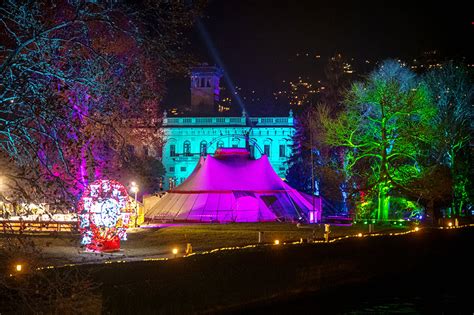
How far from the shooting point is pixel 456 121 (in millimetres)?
44000

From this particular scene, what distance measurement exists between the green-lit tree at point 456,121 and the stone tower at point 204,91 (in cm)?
4578

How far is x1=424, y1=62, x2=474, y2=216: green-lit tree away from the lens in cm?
4338

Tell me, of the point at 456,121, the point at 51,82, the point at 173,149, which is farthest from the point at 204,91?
the point at 51,82

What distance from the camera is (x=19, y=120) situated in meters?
9.68

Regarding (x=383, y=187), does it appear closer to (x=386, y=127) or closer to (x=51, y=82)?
(x=386, y=127)

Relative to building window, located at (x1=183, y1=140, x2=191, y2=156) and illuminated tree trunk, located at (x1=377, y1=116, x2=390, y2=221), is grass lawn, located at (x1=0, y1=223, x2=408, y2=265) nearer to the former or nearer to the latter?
illuminated tree trunk, located at (x1=377, y1=116, x2=390, y2=221)

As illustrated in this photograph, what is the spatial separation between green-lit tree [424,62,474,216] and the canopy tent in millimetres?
9344

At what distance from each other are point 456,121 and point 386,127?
6.69 metres

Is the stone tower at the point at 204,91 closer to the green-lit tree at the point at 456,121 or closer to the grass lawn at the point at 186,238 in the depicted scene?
the green-lit tree at the point at 456,121

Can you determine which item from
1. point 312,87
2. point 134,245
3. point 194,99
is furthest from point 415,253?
point 194,99

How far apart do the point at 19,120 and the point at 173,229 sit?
26.8 metres

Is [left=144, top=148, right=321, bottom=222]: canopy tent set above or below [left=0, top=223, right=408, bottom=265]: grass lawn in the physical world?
above

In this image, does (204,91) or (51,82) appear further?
(204,91)

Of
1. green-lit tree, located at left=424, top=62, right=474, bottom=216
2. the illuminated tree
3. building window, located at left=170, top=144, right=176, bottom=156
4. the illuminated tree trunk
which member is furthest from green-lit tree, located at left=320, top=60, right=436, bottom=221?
building window, located at left=170, top=144, right=176, bottom=156
